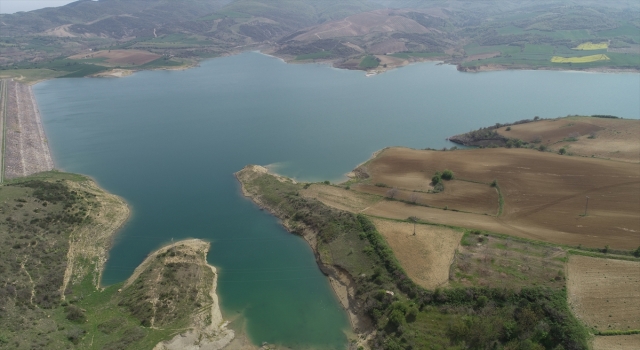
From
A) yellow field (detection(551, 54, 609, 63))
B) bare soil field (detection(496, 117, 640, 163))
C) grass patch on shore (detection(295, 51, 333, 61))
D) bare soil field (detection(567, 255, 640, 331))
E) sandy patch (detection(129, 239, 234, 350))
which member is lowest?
sandy patch (detection(129, 239, 234, 350))

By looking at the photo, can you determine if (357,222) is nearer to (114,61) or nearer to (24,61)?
(114,61)

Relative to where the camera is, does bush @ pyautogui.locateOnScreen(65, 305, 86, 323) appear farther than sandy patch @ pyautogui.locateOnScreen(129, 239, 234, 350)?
Yes

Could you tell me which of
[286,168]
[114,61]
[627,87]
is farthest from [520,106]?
[114,61]

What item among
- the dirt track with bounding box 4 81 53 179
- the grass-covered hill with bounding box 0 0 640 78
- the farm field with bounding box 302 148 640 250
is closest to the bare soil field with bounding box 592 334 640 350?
the farm field with bounding box 302 148 640 250

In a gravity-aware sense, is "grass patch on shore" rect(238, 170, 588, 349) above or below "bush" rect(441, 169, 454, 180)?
below

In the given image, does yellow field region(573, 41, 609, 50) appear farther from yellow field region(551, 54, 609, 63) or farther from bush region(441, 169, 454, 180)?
bush region(441, 169, 454, 180)

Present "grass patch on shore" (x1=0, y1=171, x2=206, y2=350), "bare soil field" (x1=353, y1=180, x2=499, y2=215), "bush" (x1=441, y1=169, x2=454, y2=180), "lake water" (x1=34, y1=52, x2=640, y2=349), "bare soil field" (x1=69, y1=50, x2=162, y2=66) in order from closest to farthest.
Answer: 1. "grass patch on shore" (x1=0, y1=171, x2=206, y2=350)
2. "lake water" (x1=34, y1=52, x2=640, y2=349)
3. "bare soil field" (x1=353, y1=180, x2=499, y2=215)
4. "bush" (x1=441, y1=169, x2=454, y2=180)
5. "bare soil field" (x1=69, y1=50, x2=162, y2=66)

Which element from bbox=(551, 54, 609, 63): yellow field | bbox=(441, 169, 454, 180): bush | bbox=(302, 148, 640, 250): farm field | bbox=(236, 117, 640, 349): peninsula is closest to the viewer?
bbox=(236, 117, 640, 349): peninsula

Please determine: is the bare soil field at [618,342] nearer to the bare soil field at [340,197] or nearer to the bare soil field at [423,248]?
the bare soil field at [423,248]
